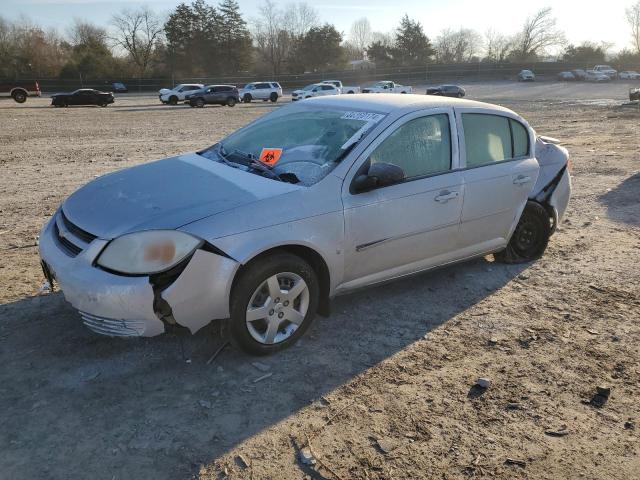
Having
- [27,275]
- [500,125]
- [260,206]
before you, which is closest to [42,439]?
[260,206]

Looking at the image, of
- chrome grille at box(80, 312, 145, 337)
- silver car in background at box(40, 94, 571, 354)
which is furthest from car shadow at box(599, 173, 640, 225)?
chrome grille at box(80, 312, 145, 337)

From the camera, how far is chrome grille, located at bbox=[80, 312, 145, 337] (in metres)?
3.18

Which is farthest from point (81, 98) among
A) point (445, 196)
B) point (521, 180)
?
point (445, 196)

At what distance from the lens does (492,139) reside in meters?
4.79

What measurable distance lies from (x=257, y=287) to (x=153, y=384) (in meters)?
0.86

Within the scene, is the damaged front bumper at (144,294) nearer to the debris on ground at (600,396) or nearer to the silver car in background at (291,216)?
the silver car in background at (291,216)

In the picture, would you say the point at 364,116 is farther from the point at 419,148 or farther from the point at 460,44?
the point at 460,44

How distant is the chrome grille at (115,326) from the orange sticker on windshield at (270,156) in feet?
5.11

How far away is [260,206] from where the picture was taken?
11.1ft

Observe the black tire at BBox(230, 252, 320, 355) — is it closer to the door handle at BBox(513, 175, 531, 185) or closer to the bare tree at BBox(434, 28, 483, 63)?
the door handle at BBox(513, 175, 531, 185)

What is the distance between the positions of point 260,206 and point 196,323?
0.83 meters

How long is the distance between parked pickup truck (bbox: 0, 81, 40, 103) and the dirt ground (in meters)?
38.5

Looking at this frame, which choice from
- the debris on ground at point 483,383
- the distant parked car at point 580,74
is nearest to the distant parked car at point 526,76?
the distant parked car at point 580,74

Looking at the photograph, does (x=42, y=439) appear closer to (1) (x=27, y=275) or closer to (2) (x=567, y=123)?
Answer: (1) (x=27, y=275)
